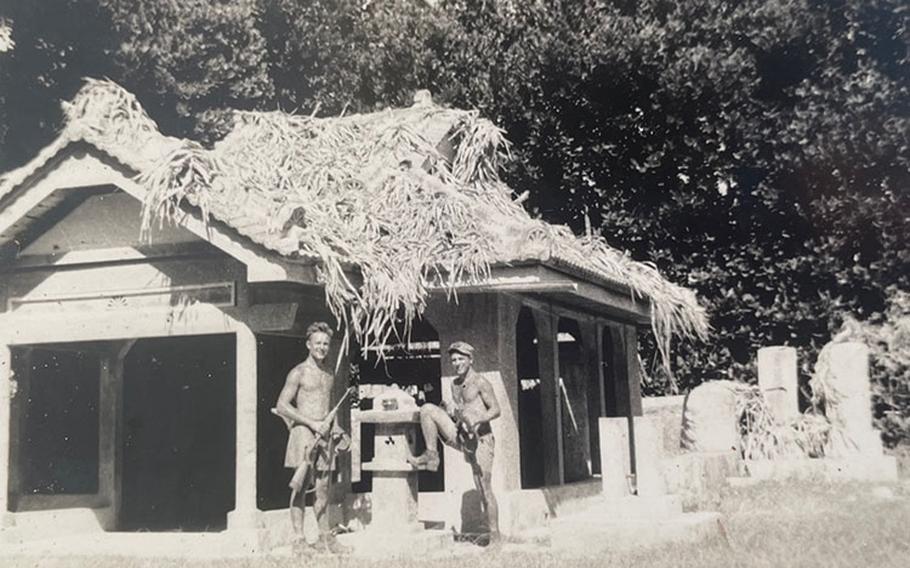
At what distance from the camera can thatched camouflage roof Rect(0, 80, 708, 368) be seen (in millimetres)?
9938

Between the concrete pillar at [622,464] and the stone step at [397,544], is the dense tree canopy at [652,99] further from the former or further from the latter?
the stone step at [397,544]

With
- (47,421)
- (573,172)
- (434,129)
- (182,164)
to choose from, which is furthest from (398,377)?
(573,172)

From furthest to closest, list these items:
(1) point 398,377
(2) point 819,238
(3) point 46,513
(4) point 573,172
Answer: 1. (4) point 573,172
2. (2) point 819,238
3. (1) point 398,377
4. (3) point 46,513

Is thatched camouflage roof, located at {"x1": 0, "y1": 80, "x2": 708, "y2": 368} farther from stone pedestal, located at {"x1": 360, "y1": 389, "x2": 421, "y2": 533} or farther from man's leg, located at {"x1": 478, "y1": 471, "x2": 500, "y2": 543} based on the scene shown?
man's leg, located at {"x1": 478, "y1": 471, "x2": 500, "y2": 543}

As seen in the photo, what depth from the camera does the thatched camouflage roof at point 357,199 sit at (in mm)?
9938

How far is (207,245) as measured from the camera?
35.2 feet

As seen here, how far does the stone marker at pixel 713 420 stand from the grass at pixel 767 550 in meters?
3.94

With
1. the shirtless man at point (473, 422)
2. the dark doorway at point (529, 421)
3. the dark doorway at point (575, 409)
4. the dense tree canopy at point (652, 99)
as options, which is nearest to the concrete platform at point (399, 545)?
the shirtless man at point (473, 422)

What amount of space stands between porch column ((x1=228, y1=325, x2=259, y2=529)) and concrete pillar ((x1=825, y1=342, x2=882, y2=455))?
29.8 ft

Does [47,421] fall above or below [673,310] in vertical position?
below

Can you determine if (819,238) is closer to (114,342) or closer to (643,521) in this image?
(643,521)

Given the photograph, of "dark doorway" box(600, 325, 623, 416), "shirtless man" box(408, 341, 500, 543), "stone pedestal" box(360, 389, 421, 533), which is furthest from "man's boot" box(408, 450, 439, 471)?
"dark doorway" box(600, 325, 623, 416)

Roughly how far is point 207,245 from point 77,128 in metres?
1.69

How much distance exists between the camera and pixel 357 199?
11.5 metres
